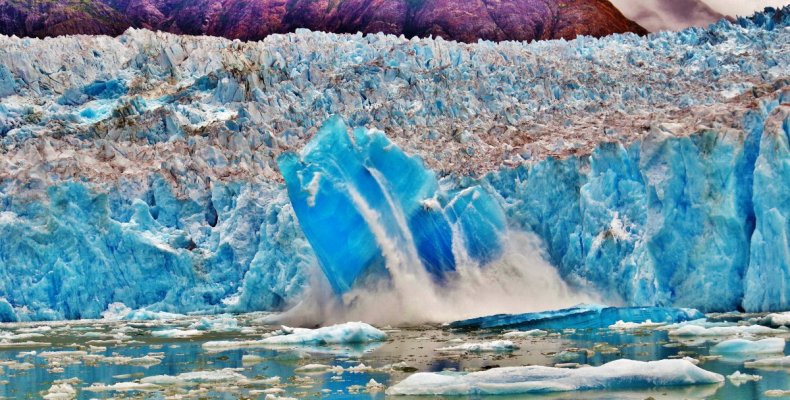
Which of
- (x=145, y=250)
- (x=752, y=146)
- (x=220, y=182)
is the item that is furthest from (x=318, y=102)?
(x=752, y=146)

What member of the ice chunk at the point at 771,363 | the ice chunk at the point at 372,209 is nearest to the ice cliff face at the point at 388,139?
the ice chunk at the point at 372,209

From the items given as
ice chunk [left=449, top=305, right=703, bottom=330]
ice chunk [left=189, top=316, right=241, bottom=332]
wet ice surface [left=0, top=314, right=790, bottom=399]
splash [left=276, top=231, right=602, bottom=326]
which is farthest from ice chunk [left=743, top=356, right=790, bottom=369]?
ice chunk [left=189, top=316, right=241, bottom=332]

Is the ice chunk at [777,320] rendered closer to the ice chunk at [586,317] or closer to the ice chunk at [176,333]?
the ice chunk at [586,317]

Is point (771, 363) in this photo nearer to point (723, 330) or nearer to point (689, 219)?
point (723, 330)

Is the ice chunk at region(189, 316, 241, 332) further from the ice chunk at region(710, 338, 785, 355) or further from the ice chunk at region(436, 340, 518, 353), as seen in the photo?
the ice chunk at region(710, 338, 785, 355)

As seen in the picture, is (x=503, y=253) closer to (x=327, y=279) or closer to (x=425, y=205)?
(x=425, y=205)

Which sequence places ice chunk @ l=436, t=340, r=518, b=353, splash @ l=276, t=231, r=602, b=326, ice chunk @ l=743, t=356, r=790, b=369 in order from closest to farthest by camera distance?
ice chunk @ l=743, t=356, r=790, b=369 < ice chunk @ l=436, t=340, r=518, b=353 < splash @ l=276, t=231, r=602, b=326

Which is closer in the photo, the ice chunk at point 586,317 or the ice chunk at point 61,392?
the ice chunk at point 61,392
